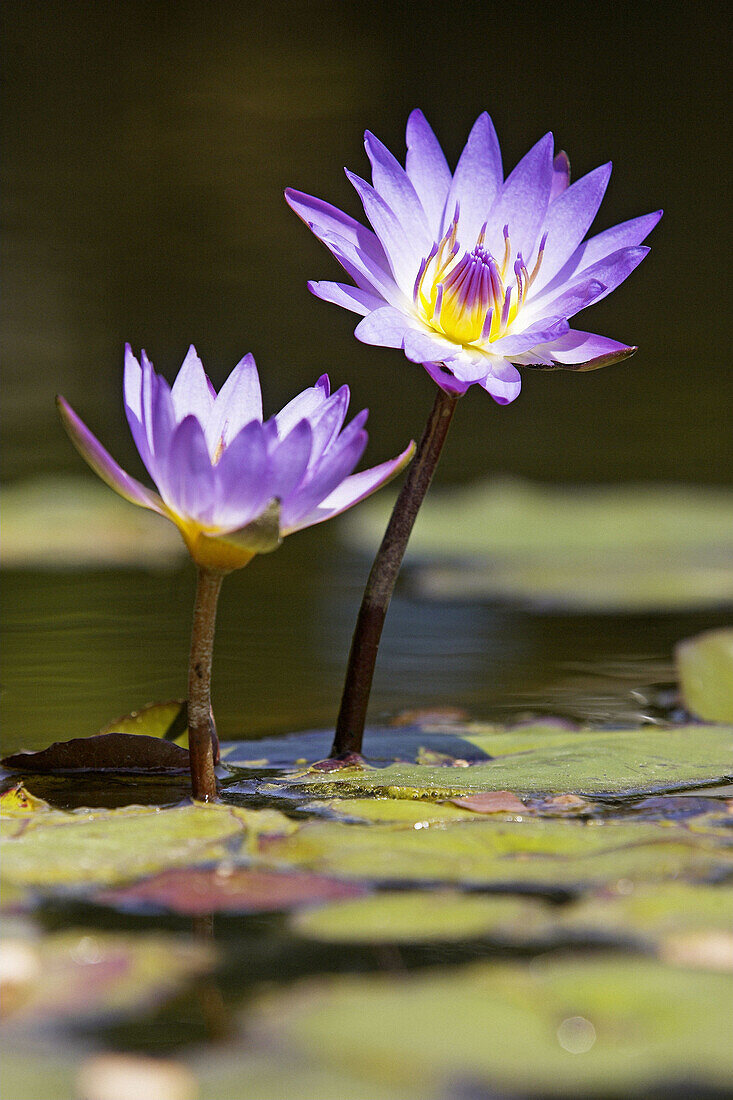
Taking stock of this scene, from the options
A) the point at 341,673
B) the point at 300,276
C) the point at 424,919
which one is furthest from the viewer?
the point at 300,276

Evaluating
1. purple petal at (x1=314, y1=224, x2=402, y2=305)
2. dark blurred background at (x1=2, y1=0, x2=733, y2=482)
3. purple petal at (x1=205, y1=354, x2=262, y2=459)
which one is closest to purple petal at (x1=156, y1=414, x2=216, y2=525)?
purple petal at (x1=205, y1=354, x2=262, y2=459)

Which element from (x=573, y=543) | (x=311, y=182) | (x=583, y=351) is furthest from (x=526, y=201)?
(x=311, y=182)

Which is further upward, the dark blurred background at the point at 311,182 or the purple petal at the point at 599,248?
the dark blurred background at the point at 311,182

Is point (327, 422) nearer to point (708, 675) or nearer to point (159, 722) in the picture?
point (159, 722)

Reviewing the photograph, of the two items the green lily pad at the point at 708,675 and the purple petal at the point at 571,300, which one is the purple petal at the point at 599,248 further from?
the green lily pad at the point at 708,675

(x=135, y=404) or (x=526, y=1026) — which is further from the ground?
(x=135, y=404)

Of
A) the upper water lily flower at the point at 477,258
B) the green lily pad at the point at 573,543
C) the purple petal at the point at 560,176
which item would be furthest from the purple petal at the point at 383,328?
the green lily pad at the point at 573,543

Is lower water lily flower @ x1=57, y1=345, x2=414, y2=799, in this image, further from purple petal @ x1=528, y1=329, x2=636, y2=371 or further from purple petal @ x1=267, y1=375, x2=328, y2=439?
purple petal @ x1=528, y1=329, x2=636, y2=371
